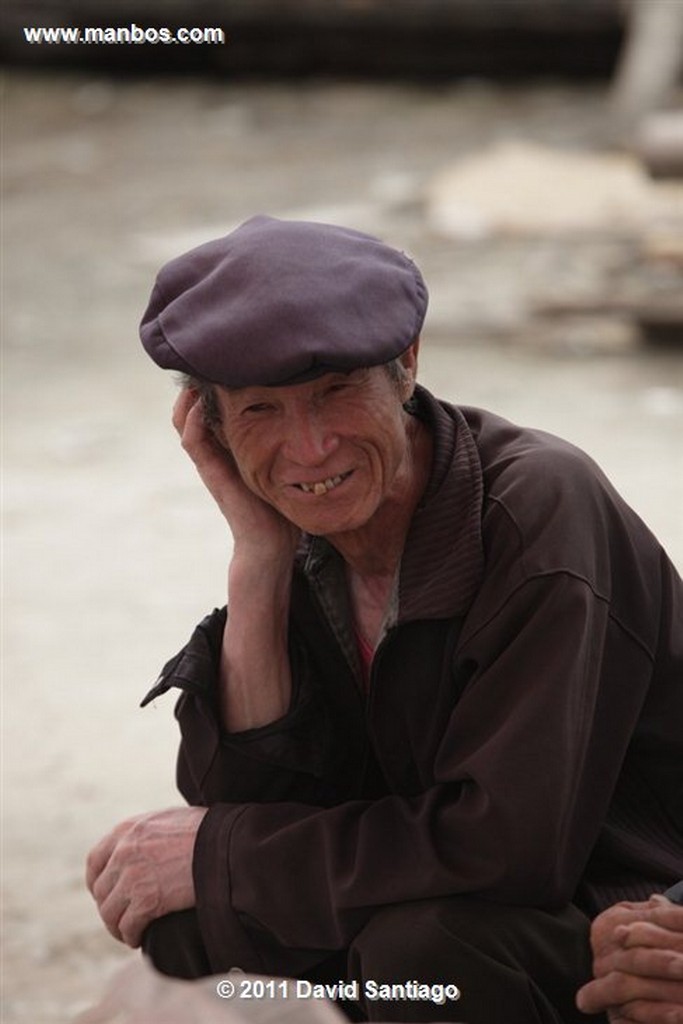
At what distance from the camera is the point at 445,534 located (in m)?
2.48

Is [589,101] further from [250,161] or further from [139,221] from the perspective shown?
[139,221]

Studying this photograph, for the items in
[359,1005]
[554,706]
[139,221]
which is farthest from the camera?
[139,221]

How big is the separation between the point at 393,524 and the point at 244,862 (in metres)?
0.51

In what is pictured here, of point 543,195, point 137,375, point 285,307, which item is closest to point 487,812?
point 285,307

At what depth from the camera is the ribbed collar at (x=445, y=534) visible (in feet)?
8.02

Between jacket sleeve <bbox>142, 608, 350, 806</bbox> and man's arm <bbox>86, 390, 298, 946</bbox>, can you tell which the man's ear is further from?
jacket sleeve <bbox>142, 608, 350, 806</bbox>

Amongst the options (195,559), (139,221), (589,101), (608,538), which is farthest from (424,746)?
(589,101)

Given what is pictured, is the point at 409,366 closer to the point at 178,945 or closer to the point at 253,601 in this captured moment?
the point at 253,601

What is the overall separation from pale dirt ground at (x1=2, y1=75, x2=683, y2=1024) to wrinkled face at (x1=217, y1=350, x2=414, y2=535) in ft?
4.20

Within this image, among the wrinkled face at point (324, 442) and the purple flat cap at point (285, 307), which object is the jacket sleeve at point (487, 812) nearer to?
the wrinkled face at point (324, 442)

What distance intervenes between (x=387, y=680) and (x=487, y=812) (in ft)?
0.94

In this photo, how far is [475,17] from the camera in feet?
36.0

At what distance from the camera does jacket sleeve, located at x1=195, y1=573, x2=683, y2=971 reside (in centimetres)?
231

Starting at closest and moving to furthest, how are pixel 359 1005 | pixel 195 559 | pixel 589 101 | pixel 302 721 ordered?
pixel 359 1005
pixel 302 721
pixel 195 559
pixel 589 101
